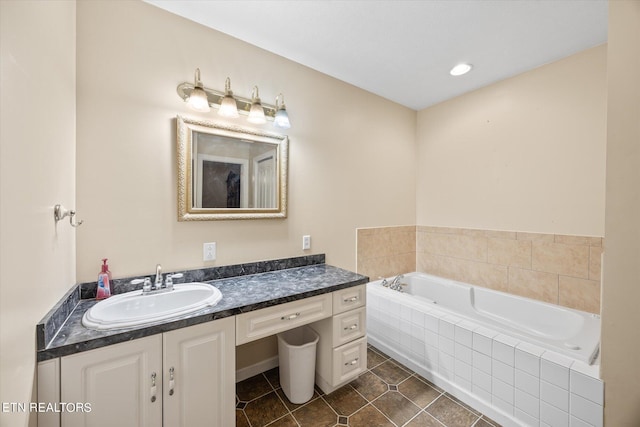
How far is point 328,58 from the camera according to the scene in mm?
2041

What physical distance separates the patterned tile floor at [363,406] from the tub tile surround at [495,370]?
0.11 meters

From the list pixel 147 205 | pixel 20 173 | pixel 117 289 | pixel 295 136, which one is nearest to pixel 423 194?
pixel 295 136

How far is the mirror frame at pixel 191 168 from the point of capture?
159 centimetres

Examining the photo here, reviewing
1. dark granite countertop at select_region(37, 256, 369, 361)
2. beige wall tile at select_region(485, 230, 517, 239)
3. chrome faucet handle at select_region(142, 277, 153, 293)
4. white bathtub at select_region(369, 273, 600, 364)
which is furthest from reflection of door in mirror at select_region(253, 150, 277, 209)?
beige wall tile at select_region(485, 230, 517, 239)

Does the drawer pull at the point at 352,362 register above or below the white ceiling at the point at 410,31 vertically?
below

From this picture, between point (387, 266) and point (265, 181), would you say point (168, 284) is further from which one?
point (387, 266)

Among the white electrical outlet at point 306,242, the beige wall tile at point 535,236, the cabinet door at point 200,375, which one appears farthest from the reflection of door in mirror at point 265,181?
the beige wall tile at point 535,236

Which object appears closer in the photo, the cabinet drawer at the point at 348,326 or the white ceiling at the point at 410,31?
the white ceiling at the point at 410,31

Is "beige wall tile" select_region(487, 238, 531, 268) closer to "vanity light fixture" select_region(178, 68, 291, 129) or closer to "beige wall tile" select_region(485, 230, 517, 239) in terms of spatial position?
"beige wall tile" select_region(485, 230, 517, 239)

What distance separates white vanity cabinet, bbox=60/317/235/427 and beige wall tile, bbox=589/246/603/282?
2.56m

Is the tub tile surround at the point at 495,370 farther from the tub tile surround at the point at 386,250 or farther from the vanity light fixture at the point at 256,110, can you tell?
the vanity light fixture at the point at 256,110

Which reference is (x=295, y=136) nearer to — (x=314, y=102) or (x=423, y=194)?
(x=314, y=102)

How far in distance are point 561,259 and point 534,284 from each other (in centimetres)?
29

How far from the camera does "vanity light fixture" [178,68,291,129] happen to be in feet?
5.07
